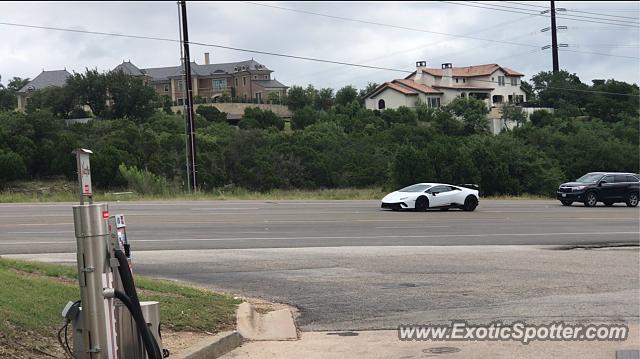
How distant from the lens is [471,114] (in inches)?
3410

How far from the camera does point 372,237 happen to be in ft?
61.6

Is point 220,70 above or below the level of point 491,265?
above

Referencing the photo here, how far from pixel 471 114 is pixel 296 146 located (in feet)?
113

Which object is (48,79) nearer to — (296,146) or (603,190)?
(296,146)

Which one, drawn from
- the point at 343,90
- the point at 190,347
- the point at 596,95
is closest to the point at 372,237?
the point at 190,347

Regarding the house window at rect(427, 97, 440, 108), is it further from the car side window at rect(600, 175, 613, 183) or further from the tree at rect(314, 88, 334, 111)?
the car side window at rect(600, 175, 613, 183)

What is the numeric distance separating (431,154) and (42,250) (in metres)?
39.3

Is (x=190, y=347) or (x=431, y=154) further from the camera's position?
(x=431, y=154)

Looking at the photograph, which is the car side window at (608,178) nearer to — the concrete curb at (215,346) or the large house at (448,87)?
the concrete curb at (215,346)

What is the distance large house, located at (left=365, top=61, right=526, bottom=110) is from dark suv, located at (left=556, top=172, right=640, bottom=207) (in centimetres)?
7042

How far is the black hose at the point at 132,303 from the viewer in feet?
17.4

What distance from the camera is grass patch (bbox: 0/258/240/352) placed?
21.4ft

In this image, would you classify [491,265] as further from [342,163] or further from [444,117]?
[444,117]

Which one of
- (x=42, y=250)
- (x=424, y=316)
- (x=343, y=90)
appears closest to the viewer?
(x=424, y=316)
